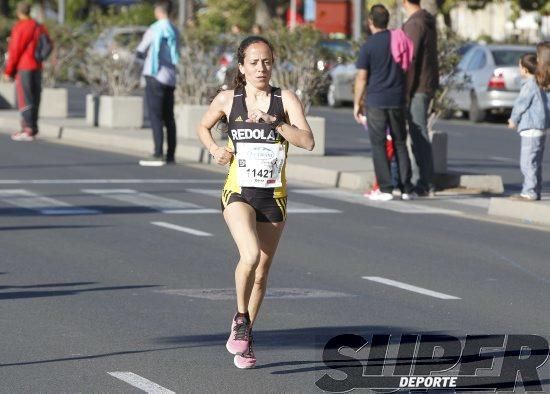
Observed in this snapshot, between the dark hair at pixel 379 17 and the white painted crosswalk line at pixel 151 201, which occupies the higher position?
the dark hair at pixel 379 17

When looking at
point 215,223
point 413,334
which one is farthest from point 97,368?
point 215,223

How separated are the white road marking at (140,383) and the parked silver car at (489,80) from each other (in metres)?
22.2

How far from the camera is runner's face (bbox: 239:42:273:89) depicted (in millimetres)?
7797

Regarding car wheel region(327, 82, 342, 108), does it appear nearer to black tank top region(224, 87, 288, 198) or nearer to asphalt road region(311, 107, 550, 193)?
asphalt road region(311, 107, 550, 193)

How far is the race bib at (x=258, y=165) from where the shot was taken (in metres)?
7.77

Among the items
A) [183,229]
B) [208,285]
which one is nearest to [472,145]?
[183,229]

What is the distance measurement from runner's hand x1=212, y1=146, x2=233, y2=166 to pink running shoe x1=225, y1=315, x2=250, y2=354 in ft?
2.61

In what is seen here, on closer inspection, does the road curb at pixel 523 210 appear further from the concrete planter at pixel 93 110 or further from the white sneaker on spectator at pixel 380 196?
the concrete planter at pixel 93 110

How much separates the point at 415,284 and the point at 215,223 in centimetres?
355

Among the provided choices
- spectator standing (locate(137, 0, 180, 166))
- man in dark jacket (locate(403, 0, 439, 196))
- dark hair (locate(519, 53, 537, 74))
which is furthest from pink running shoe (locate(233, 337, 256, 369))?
spectator standing (locate(137, 0, 180, 166))

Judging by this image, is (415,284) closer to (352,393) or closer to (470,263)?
(470,263)

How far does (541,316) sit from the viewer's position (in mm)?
9445
